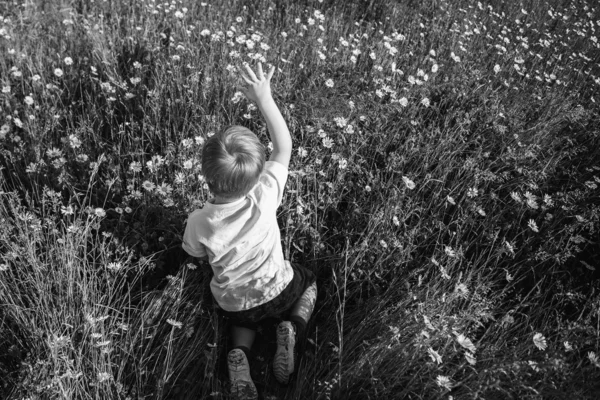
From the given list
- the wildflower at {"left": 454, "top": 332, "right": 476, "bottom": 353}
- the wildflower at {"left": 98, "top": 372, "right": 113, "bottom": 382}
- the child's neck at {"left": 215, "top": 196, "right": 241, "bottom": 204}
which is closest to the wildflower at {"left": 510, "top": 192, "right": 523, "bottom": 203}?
the wildflower at {"left": 454, "top": 332, "right": 476, "bottom": 353}

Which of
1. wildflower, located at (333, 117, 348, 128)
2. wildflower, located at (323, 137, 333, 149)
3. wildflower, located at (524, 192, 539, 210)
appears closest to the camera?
wildflower, located at (524, 192, 539, 210)

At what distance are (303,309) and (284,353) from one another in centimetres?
23

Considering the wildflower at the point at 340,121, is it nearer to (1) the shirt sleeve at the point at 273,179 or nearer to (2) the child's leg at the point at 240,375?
(1) the shirt sleeve at the point at 273,179

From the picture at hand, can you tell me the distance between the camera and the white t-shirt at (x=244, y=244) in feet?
6.42

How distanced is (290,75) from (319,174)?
100 cm

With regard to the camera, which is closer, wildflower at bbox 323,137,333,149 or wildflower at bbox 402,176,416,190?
wildflower at bbox 402,176,416,190

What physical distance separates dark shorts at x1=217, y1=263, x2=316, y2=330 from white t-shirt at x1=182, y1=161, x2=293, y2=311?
1.3 inches

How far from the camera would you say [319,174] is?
2762mm

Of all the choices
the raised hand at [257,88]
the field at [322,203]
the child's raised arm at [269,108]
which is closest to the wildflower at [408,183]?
the field at [322,203]

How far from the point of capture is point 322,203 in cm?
264

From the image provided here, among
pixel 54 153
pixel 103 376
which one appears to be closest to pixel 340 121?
pixel 54 153

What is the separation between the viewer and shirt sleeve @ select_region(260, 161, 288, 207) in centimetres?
207

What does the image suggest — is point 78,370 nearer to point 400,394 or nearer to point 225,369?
point 225,369

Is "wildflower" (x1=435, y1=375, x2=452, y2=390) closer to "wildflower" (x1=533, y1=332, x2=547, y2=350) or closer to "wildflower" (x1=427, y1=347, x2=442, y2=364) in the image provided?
"wildflower" (x1=427, y1=347, x2=442, y2=364)
